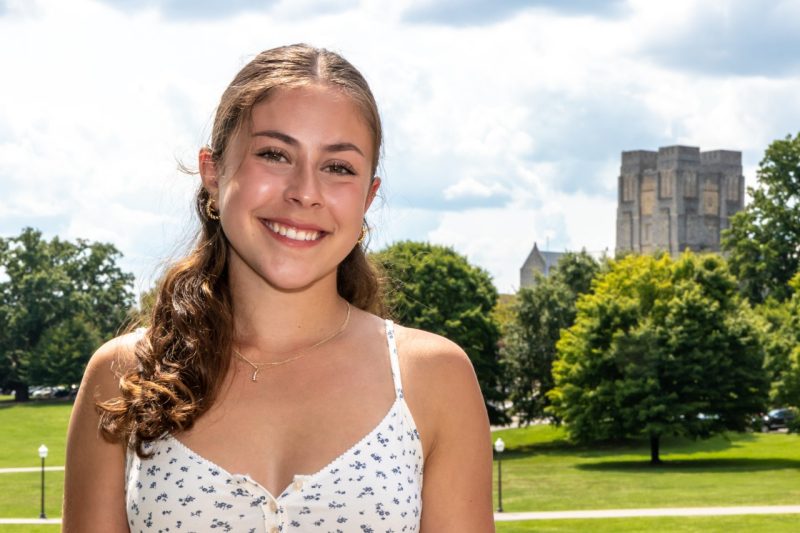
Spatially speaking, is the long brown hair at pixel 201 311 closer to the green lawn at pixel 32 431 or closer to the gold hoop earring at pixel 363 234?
the gold hoop earring at pixel 363 234

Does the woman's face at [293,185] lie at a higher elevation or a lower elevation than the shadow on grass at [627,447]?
higher

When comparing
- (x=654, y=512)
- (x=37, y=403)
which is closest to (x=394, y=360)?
(x=654, y=512)

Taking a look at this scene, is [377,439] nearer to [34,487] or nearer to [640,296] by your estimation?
[34,487]

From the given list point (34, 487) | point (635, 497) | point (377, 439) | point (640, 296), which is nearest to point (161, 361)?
point (377, 439)

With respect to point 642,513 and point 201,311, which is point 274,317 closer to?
point 201,311

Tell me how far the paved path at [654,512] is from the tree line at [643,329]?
10306 millimetres

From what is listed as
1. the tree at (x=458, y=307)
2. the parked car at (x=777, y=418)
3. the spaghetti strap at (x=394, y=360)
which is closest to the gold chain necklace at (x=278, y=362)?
the spaghetti strap at (x=394, y=360)

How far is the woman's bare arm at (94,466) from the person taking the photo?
8.59 feet

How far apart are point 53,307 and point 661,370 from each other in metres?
44.8

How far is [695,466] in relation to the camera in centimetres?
4288

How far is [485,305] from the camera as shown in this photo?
166 feet

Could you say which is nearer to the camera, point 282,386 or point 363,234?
point 282,386

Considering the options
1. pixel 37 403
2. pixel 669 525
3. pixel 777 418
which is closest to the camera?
pixel 669 525

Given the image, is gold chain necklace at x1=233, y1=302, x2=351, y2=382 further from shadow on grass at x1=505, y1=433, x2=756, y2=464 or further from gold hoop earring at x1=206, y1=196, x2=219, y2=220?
shadow on grass at x1=505, y1=433, x2=756, y2=464
